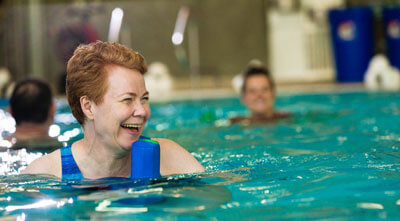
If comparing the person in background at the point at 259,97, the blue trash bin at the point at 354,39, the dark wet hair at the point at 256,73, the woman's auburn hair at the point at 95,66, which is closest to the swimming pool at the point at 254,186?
the woman's auburn hair at the point at 95,66

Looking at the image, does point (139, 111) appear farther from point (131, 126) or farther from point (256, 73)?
point (256, 73)

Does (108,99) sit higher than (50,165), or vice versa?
(108,99)

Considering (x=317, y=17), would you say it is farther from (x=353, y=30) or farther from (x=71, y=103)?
(x=71, y=103)

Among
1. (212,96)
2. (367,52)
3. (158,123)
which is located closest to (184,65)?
(212,96)

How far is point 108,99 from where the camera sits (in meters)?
2.61

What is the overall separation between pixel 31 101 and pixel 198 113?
3148 mm

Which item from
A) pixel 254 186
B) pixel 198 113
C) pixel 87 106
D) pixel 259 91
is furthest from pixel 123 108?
pixel 198 113

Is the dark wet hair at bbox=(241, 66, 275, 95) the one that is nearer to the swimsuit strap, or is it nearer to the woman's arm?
the woman's arm

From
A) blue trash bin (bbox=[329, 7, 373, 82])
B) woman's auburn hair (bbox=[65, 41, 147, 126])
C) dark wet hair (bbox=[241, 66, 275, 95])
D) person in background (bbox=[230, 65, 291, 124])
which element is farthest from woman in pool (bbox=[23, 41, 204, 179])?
blue trash bin (bbox=[329, 7, 373, 82])

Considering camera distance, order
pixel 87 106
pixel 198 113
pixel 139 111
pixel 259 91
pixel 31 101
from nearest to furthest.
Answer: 1. pixel 139 111
2. pixel 87 106
3. pixel 31 101
4. pixel 259 91
5. pixel 198 113

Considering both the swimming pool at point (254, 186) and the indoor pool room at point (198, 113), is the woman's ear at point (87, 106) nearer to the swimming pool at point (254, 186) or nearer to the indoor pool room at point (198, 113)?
the indoor pool room at point (198, 113)

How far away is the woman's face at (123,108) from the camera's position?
101 inches

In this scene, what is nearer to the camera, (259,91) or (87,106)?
(87,106)

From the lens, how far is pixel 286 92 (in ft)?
30.8
